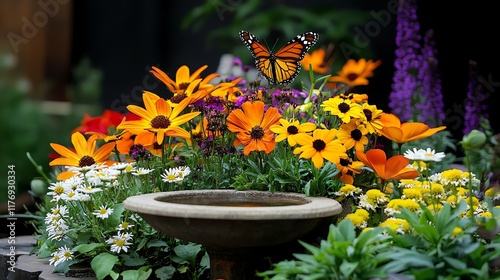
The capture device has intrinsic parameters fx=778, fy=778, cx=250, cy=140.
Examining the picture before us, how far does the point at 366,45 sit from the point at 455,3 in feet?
2.23

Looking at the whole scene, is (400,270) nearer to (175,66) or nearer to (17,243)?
(17,243)

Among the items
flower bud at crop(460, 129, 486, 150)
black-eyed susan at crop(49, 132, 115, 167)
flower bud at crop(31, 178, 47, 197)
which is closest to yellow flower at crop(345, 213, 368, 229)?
flower bud at crop(460, 129, 486, 150)

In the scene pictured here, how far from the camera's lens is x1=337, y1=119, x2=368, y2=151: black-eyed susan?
9.71 feet

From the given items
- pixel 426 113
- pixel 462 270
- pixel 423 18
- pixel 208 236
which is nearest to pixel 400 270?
pixel 462 270

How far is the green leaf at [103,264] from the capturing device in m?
2.83

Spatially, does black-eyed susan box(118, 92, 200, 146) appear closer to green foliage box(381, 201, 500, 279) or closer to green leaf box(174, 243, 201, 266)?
green leaf box(174, 243, 201, 266)

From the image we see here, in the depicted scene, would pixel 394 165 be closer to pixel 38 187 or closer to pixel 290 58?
pixel 290 58

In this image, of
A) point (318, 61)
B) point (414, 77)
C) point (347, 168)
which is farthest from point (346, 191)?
point (318, 61)

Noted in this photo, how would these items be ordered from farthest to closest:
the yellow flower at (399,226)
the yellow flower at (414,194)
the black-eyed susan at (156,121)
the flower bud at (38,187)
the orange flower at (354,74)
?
the orange flower at (354,74), the flower bud at (38,187), the black-eyed susan at (156,121), the yellow flower at (414,194), the yellow flower at (399,226)

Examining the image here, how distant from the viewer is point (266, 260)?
2.95m

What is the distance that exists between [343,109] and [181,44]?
152 inches

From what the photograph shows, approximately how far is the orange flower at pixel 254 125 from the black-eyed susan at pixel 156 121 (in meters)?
0.16

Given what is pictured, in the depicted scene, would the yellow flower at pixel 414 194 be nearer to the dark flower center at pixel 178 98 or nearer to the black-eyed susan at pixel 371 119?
the black-eyed susan at pixel 371 119

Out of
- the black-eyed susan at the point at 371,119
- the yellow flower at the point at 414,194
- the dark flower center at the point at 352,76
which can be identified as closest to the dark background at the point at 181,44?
the dark flower center at the point at 352,76
